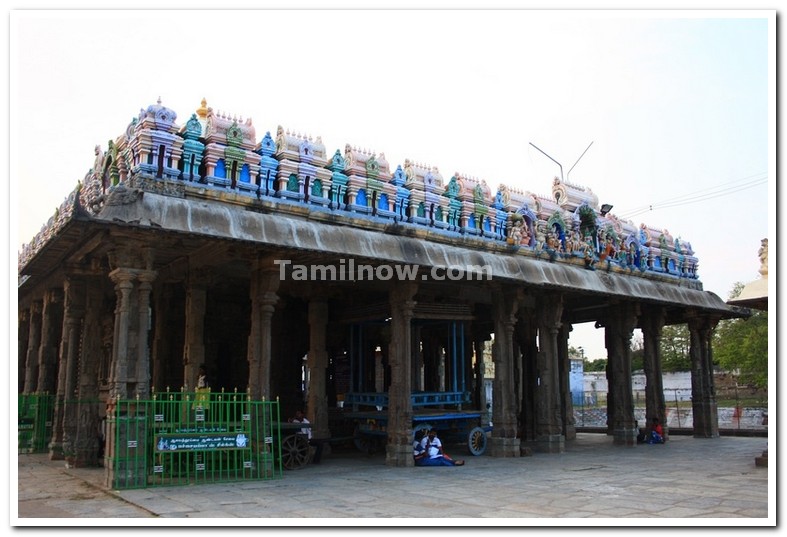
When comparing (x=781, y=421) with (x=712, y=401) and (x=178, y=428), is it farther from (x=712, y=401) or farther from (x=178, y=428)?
(x=712, y=401)

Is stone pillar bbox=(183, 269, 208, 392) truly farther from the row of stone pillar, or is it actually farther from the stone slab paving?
the stone slab paving

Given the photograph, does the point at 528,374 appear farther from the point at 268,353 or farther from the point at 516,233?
the point at 268,353

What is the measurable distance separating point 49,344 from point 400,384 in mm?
8816

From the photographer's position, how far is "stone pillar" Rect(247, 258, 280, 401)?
1170cm

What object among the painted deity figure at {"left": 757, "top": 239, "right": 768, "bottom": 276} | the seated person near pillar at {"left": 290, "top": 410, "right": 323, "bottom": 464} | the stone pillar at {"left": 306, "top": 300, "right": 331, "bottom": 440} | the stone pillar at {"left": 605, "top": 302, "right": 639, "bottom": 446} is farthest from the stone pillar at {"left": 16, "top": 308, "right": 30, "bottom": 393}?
the painted deity figure at {"left": 757, "top": 239, "right": 768, "bottom": 276}

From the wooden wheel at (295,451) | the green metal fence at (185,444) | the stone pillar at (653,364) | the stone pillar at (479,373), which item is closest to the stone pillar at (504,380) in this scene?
the wooden wheel at (295,451)

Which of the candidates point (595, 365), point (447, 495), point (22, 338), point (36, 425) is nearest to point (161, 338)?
point (36, 425)

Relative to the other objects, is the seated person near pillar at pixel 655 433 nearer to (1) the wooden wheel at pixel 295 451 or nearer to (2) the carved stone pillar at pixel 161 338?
(1) the wooden wheel at pixel 295 451

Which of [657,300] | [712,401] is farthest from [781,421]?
[712,401]

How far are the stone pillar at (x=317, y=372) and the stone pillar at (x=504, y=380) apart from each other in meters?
3.69

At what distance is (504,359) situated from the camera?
15.4 metres

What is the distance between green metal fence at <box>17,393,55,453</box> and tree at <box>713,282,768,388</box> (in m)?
28.7

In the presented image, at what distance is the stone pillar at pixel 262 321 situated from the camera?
38.4 ft
